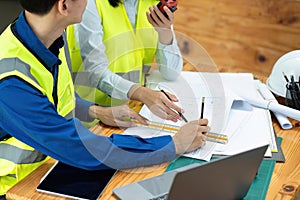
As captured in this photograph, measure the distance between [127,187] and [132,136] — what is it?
0.51ft

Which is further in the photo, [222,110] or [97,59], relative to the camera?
[97,59]

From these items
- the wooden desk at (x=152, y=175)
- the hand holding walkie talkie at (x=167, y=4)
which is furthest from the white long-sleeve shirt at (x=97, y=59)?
the wooden desk at (x=152, y=175)

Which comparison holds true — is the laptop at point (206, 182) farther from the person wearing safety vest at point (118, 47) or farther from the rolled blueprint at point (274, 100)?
the person wearing safety vest at point (118, 47)

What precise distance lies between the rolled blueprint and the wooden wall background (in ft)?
3.51

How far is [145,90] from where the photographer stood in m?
1.54

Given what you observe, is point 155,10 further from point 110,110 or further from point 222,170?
point 222,170

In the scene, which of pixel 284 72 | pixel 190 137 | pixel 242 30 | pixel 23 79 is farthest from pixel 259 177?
pixel 242 30

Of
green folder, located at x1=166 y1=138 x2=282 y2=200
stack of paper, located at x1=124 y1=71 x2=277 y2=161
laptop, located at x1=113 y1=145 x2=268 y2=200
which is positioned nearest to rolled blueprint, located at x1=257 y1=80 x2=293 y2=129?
stack of paper, located at x1=124 y1=71 x2=277 y2=161

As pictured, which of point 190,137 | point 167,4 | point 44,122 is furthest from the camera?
point 167,4

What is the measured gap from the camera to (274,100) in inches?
61.3

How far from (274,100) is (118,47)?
56cm

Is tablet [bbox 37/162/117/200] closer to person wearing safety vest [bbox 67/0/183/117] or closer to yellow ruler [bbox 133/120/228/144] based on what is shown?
yellow ruler [bbox 133/120/228/144]

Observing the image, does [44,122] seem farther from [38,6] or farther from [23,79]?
[38,6]

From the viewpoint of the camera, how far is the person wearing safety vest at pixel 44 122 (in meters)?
1.14
